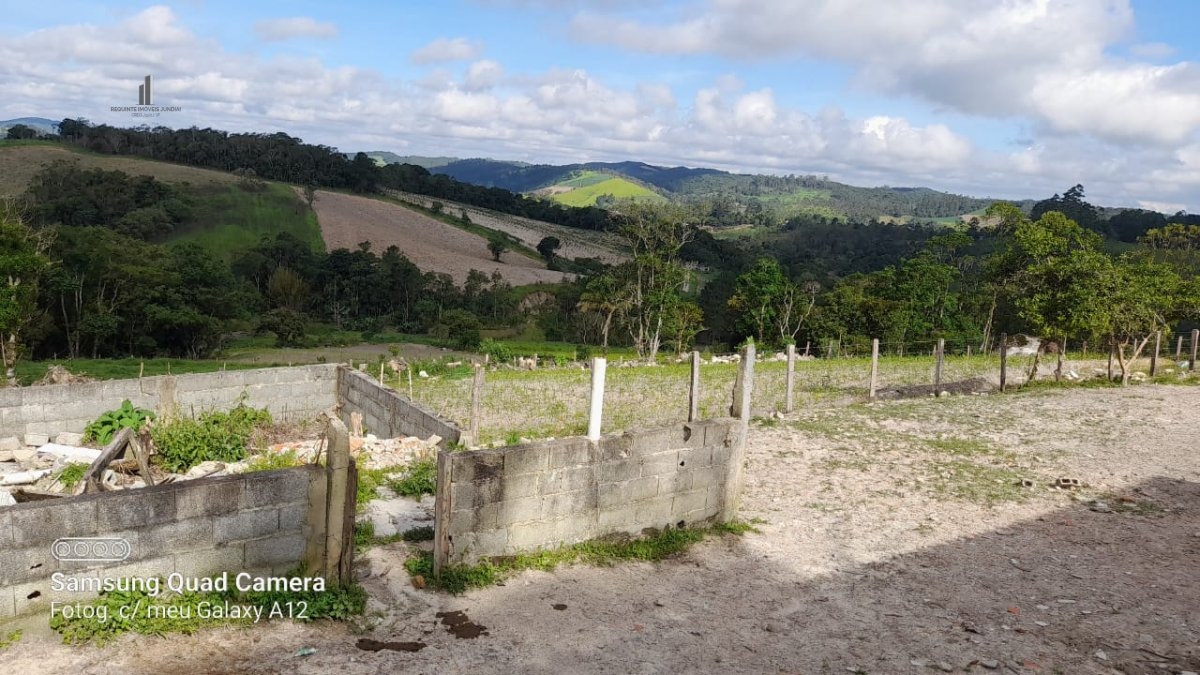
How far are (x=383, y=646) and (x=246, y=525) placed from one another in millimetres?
1524

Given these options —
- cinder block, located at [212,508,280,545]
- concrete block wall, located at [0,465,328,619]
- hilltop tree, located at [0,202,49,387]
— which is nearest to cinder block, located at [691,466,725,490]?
concrete block wall, located at [0,465,328,619]

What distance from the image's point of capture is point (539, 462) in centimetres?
734

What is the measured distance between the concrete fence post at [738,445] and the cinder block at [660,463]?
796mm

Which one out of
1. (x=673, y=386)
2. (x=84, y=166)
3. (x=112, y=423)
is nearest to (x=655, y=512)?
(x=112, y=423)

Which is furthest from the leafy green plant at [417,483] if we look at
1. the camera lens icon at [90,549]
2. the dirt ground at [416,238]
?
the dirt ground at [416,238]

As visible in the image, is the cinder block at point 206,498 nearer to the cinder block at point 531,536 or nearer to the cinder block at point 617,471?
the cinder block at point 531,536

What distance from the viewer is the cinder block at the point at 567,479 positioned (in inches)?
292

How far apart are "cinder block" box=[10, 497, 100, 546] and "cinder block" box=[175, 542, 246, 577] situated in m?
0.67

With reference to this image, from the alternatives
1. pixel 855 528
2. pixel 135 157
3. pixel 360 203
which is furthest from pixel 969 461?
pixel 135 157

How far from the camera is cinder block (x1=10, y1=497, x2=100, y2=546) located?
17.5 feet

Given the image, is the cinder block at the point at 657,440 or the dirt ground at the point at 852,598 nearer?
the dirt ground at the point at 852,598

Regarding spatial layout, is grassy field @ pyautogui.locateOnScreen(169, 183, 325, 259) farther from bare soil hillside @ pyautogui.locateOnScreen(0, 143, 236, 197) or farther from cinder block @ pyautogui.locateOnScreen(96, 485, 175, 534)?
cinder block @ pyautogui.locateOnScreen(96, 485, 175, 534)

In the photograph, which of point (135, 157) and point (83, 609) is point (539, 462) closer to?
point (83, 609)

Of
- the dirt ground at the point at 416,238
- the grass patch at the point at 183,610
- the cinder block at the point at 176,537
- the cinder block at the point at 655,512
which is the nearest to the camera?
the grass patch at the point at 183,610
